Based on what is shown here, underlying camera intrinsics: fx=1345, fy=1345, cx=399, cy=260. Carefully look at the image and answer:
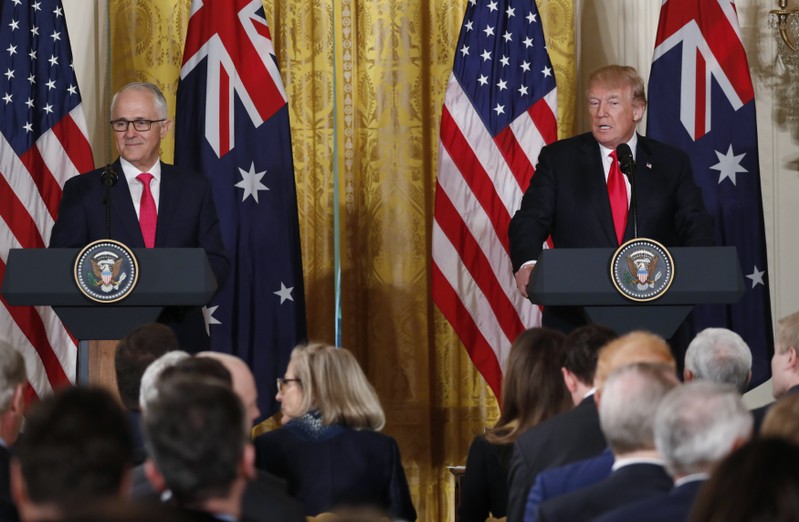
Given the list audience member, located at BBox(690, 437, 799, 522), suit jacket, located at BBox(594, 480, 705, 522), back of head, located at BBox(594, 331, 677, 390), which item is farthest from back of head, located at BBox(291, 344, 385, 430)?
audience member, located at BBox(690, 437, 799, 522)

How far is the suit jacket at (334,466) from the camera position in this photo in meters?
4.05

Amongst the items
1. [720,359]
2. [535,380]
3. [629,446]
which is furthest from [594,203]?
[629,446]

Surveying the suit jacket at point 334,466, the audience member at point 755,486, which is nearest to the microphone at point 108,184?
the suit jacket at point 334,466

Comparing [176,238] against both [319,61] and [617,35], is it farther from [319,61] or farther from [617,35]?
[617,35]

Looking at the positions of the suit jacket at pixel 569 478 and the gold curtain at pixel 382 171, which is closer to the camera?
the suit jacket at pixel 569 478

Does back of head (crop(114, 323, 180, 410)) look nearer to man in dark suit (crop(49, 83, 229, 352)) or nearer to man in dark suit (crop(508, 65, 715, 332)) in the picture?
man in dark suit (crop(49, 83, 229, 352))

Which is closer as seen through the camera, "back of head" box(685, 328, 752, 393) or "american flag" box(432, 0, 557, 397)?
"back of head" box(685, 328, 752, 393)

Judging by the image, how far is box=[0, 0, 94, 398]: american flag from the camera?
6.90m

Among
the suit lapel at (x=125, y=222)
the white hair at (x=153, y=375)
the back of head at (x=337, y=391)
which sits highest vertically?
the suit lapel at (x=125, y=222)

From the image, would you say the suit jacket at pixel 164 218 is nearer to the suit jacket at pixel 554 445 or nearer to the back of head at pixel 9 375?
the back of head at pixel 9 375

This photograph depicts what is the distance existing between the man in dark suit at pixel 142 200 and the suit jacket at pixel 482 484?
1424 mm

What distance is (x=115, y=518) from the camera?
55.8 inches

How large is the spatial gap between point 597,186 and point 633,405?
285 cm

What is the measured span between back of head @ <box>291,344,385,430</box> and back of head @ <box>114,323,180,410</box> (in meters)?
0.44
